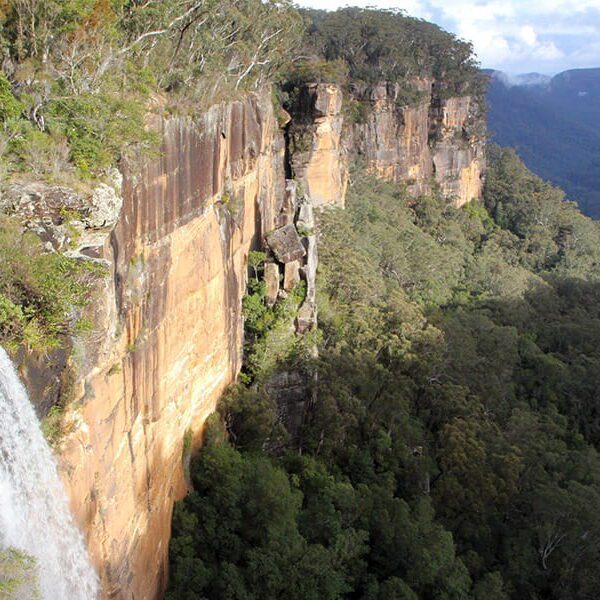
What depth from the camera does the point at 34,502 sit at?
27.9 ft

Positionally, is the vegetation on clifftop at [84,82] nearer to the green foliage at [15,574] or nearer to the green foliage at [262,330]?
the green foliage at [15,574]

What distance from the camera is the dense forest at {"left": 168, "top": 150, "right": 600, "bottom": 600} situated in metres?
15.5

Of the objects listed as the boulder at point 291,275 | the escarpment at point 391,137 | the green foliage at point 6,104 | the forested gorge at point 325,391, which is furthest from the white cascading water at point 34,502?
the escarpment at point 391,137

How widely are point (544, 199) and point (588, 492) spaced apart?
42.6 m

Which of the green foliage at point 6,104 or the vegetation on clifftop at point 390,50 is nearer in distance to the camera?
the green foliage at point 6,104

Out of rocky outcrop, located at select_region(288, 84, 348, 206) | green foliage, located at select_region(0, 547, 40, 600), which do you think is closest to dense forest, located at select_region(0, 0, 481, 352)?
green foliage, located at select_region(0, 547, 40, 600)

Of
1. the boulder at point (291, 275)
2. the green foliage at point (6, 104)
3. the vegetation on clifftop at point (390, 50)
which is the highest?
the vegetation on clifftop at point (390, 50)

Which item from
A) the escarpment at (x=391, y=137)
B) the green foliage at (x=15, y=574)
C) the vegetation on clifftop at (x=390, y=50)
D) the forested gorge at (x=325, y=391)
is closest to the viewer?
the green foliage at (x=15, y=574)

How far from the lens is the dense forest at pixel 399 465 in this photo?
15484 millimetres

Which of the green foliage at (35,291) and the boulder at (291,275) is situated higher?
the green foliage at (35,291)

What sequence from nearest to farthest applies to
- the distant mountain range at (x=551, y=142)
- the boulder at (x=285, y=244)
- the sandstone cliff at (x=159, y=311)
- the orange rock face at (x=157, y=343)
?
the sandstone cliff at (x=159, y=311) → the orange rock face at (x=157, y=343) → the boulder at (x=285, y=244) → the distant mountain range at (x=551, y=142)

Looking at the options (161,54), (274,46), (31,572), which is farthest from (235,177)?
(31,572)

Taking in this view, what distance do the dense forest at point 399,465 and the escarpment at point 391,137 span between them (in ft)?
11.2

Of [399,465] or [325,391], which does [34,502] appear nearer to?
[325,391]
